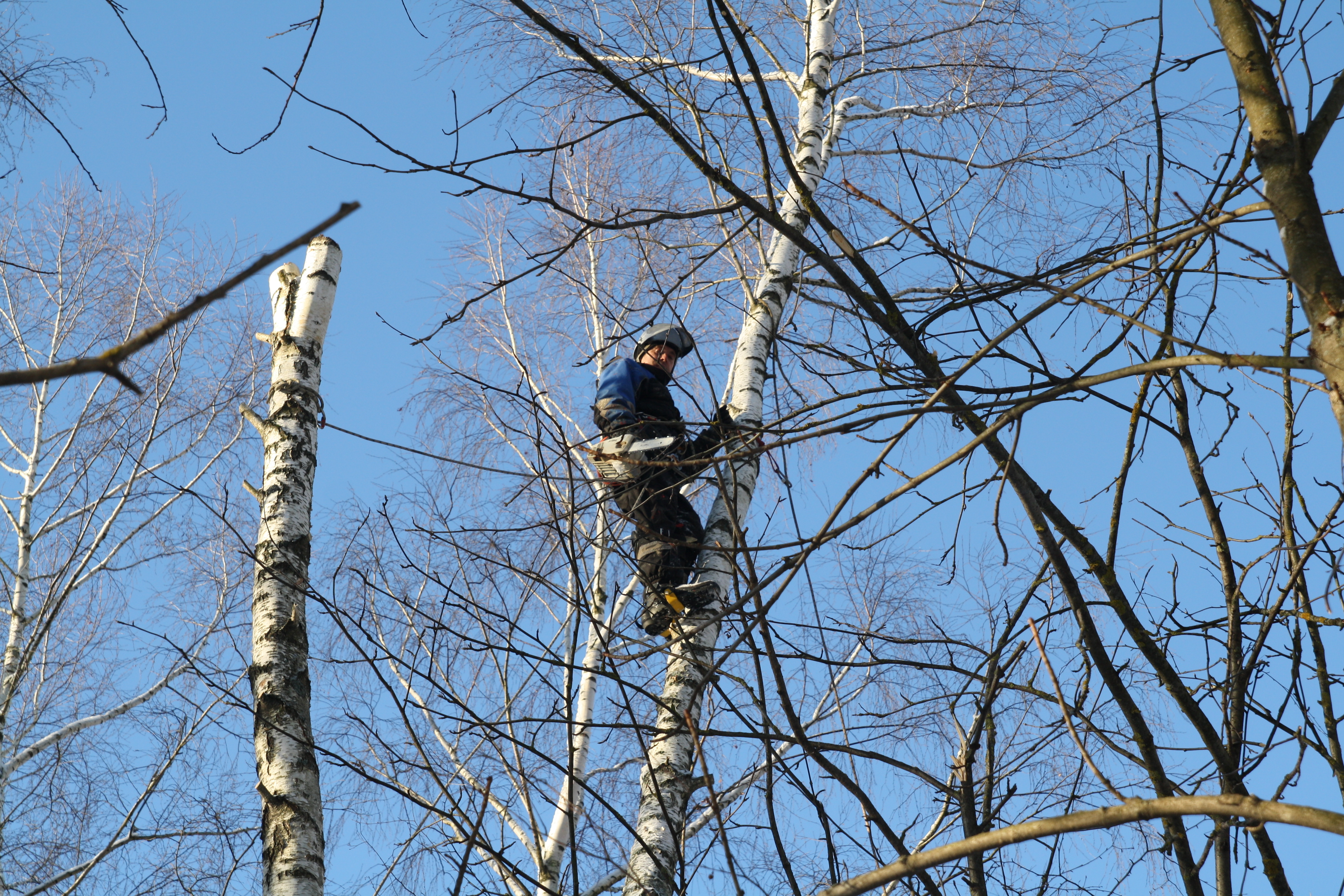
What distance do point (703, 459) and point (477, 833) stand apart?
0.78 meters

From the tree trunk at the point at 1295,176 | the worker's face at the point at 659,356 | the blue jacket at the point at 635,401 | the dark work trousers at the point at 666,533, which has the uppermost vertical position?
the worker's face at the point at 659,356

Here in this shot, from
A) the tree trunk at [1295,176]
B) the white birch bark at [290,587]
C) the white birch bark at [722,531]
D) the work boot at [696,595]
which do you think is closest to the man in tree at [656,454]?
the work boot at [696,595]

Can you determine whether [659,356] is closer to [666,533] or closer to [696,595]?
[666,533]

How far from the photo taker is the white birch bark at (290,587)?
10.1ft

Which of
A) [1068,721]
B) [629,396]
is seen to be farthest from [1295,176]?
[629,396]

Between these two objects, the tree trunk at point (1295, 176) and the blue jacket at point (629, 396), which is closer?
the tree trunk at point (1295, 176)

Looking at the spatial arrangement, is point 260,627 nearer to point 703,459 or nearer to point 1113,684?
point 703,459

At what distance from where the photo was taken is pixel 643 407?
4.65 m

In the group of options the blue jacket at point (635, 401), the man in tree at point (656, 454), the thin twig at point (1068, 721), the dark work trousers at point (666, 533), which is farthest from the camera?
the blue jacket at point (635, 401)

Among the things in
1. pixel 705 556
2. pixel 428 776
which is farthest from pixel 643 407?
pixel 428 776

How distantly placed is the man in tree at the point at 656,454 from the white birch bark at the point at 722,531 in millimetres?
126

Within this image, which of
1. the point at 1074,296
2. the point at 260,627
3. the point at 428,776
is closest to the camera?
the point at 1074,296

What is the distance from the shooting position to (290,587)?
10.2 feet

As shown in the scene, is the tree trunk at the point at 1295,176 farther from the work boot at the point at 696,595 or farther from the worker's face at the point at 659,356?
the worker's face at the point at 659,356
